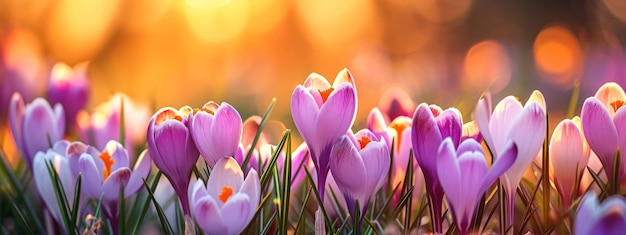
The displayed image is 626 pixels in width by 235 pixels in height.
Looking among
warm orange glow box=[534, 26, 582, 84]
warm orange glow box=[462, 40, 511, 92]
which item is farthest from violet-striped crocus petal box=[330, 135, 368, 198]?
warm orange glow box=[534, 26, 582, 84]

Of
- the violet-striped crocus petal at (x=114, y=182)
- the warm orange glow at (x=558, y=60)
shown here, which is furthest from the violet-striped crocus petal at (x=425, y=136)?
the warm orange glow at (x=558, y=60)

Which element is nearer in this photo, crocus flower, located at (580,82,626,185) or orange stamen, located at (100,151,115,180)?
crocus flower, located at (580,82,626,185)

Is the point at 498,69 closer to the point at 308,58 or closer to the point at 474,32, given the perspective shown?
the point at 308,58

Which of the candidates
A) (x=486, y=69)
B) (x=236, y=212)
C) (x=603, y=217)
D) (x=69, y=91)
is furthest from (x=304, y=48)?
(x=603, y=217)

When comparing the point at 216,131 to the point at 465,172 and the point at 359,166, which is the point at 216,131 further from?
the point at 465,172

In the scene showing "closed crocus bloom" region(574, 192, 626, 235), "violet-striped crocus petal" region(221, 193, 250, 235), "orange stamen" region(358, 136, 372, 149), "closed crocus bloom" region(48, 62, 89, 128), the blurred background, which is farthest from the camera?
the blurred background

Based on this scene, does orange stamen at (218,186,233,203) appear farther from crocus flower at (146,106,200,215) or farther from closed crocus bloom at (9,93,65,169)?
Result: closed crocus bloom at (9,93,65,169)

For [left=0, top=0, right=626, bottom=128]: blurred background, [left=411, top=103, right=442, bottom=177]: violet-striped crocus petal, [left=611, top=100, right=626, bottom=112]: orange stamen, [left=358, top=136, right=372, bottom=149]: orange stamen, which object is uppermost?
[left=611, top=100, right=626, bottom=112]: orange stamen
